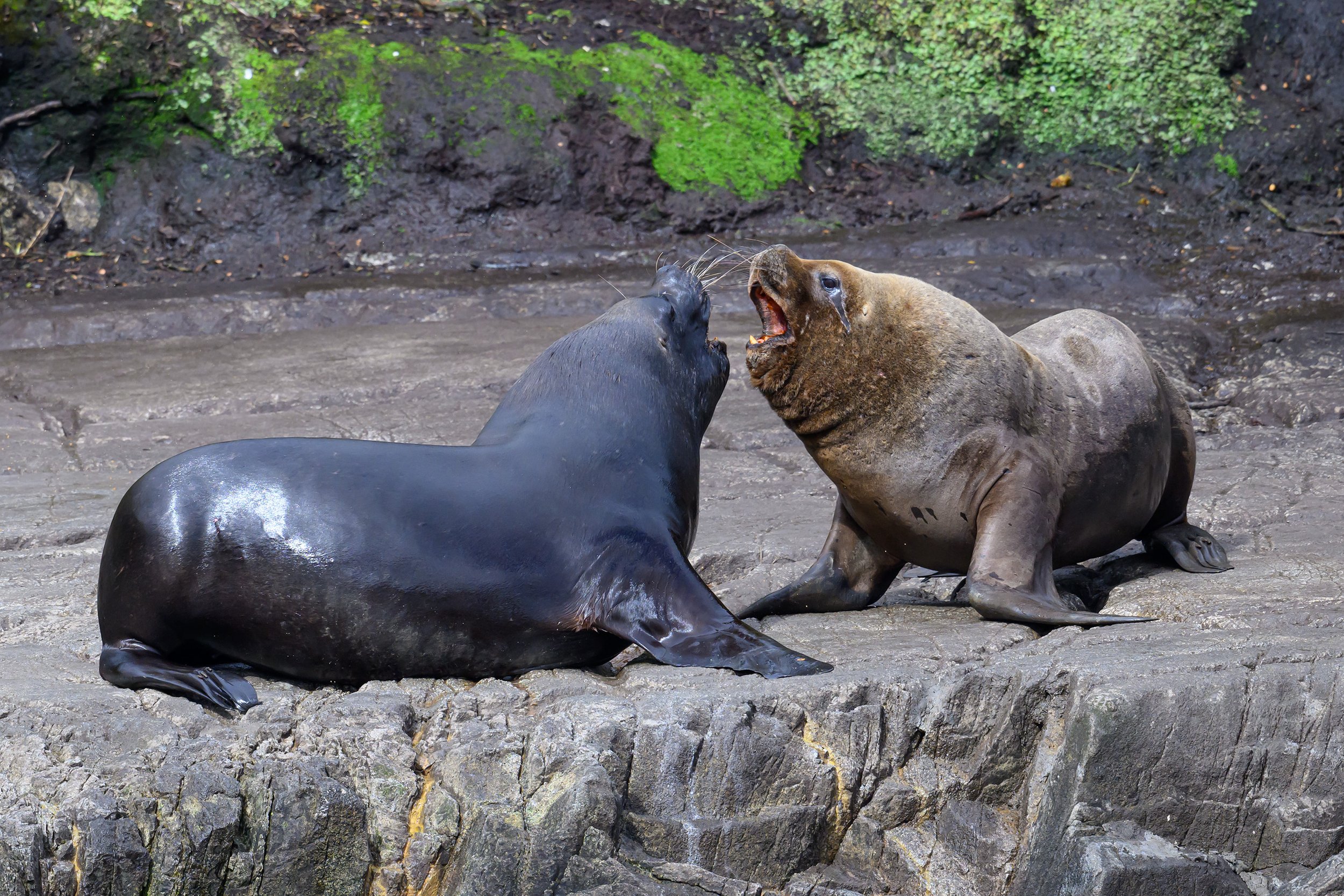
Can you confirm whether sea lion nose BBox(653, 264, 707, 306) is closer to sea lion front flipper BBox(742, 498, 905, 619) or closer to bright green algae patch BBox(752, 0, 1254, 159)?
sea lion front flipper BBox(742, 498, 905, 619)

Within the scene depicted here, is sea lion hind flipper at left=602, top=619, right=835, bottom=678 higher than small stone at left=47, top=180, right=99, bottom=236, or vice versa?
sea lion hind flipper at left=602, top=619, right=835, bottom=678

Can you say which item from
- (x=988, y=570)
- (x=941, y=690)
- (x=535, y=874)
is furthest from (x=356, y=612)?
(x=988, y=570)

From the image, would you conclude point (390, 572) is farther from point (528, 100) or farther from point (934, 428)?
point (528, 100)

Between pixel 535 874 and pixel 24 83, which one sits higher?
pixel 24 83

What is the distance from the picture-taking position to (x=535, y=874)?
3.32 meters

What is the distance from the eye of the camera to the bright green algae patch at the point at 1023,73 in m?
13.2

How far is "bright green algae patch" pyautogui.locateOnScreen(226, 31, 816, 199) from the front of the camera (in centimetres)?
1248

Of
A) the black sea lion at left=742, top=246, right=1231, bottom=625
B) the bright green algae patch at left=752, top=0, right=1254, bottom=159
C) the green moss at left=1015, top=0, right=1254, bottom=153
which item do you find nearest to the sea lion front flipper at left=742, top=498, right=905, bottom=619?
the black sea lion at left=742, top=246, right=1231, bottom=625

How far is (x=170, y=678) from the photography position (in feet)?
12.3

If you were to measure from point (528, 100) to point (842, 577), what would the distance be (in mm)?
8934

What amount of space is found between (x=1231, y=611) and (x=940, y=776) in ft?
3.63

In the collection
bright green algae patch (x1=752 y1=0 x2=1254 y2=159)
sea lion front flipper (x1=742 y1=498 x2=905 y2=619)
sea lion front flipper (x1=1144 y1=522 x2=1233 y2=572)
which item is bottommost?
sea lion front flipper (x1=742 y1=498 x2=905 y2=619)

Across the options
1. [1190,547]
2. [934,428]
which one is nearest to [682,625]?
[934,428]

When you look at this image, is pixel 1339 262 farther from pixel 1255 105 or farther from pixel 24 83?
pixel 24 83
